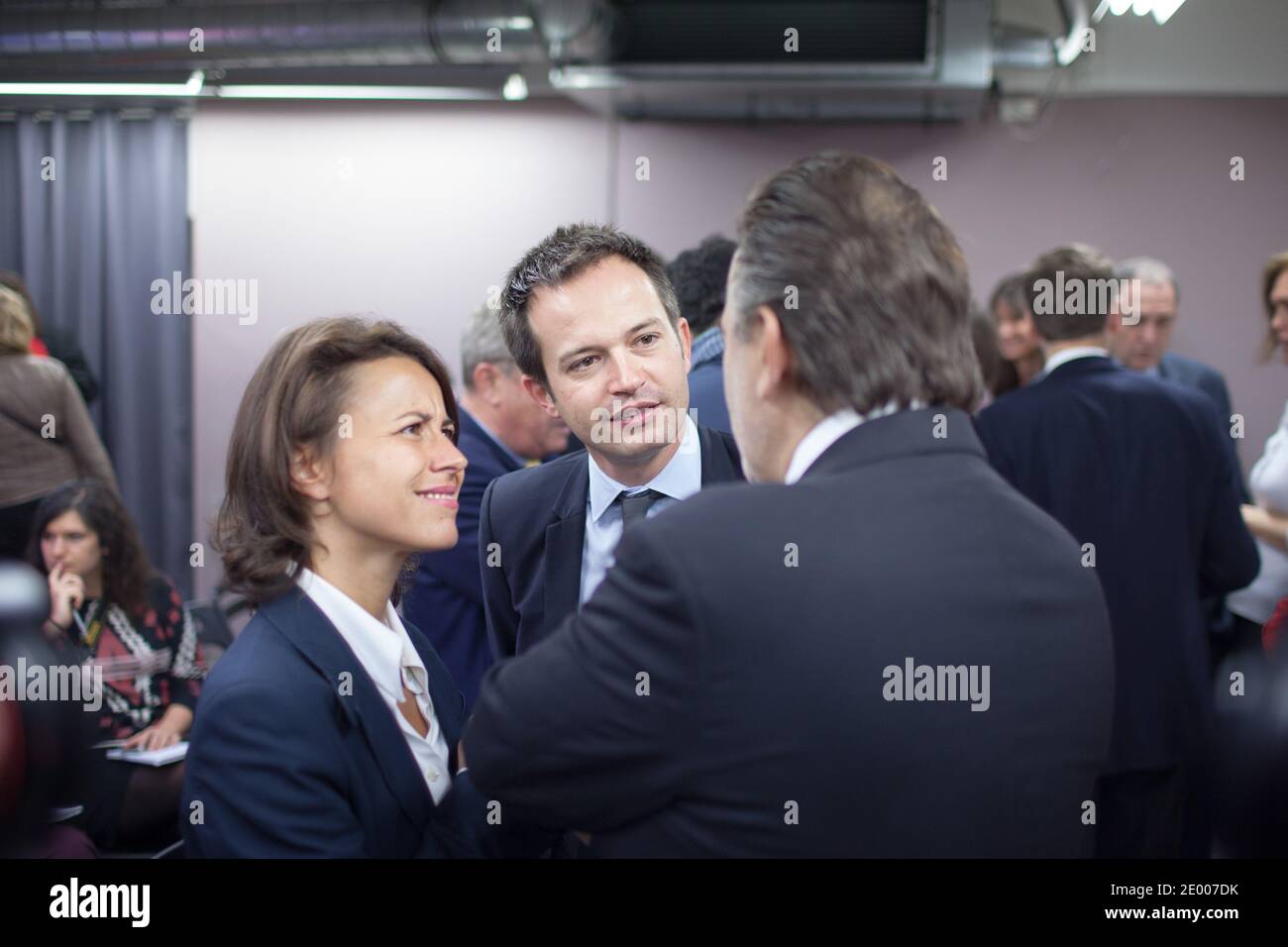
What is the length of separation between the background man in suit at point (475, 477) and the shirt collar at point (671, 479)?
0.25m

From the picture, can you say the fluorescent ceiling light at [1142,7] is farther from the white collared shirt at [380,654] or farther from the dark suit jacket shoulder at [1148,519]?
the white collared shirt at [380,654]

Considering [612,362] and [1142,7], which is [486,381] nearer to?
[612,362]

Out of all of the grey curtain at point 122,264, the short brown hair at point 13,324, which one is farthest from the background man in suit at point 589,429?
the grey curtain at point 122,264

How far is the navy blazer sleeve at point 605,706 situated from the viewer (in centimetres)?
95

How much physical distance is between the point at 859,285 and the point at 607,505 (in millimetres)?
608

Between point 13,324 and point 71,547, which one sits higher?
point 13,324

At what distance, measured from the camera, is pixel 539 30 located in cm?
397

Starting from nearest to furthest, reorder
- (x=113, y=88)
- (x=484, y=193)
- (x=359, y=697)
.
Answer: (x=359, y=697)
(x=113, y=88)
(x=484, y=193)

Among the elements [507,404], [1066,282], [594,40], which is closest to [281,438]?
[507,404]

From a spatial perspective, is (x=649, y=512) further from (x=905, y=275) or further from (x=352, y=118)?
(x=352, y=118)

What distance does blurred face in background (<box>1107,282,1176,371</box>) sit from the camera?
10.3ft

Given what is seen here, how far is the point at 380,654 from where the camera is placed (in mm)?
1282

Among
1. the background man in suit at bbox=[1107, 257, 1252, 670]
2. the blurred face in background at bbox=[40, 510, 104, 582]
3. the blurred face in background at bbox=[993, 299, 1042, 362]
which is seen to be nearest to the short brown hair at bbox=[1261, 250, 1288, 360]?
the background man in suit at bbox=[1107, 257, 1252, 670]
